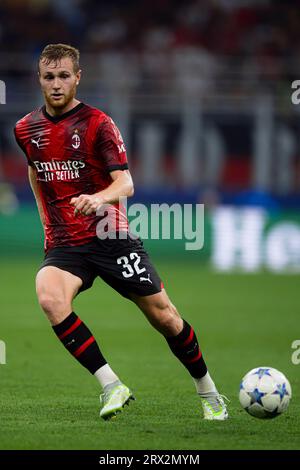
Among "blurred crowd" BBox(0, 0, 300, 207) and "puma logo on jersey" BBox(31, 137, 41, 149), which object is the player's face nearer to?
"puma logo on jersey" BBox(31, 137, 41, 149)

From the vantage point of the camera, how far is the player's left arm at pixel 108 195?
5.66 m

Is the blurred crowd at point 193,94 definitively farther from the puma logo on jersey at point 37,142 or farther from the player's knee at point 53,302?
the player's knee at point 53,302

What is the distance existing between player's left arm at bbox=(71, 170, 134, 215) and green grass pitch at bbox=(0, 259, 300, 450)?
1322 millimetres

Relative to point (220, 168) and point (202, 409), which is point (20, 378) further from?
point (220, 168)

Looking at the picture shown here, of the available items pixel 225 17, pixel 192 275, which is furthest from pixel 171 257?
pixel 225 17

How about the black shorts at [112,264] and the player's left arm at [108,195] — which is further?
the black shorts at [112,264]

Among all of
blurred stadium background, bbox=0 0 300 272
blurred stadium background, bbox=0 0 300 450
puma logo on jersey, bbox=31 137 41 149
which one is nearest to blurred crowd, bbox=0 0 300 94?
blurred stadium background, bbox=0 0 300 450

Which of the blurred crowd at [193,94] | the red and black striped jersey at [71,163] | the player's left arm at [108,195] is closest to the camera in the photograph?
the player's left arm at [108,195]

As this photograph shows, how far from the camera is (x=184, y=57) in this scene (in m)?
21.7

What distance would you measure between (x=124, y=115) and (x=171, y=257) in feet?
10.5

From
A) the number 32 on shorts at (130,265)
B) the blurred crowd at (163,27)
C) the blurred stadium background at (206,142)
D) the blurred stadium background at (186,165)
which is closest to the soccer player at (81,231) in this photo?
the number 32 on shorts at (130,265)

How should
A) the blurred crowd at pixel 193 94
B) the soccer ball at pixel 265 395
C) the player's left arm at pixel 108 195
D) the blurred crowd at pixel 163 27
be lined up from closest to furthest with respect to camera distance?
the player's left arm at pixel 108 195 → the soccer ball at pixel 265 395 → the blurred crowd at pixel 193 94 → the blurred crowd at pixel 163 27

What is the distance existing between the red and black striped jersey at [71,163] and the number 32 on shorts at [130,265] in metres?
0.24

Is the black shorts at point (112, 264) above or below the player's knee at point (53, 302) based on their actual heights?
above
